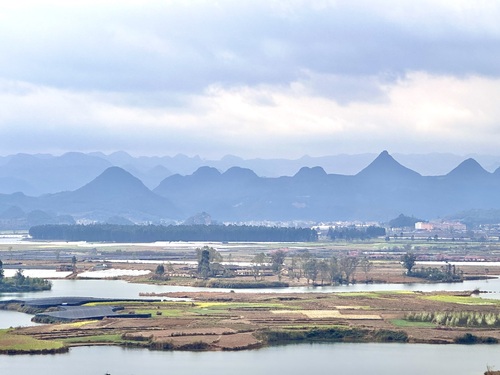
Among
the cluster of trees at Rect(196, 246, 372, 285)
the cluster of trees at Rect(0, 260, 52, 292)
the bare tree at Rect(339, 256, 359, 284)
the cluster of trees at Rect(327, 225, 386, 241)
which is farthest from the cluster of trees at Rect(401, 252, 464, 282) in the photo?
the cluster of trees at Rect(327, 225, 386, 241)

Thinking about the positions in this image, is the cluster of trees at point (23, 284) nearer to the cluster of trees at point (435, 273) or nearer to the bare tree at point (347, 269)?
the bare tree at point (347, 269)

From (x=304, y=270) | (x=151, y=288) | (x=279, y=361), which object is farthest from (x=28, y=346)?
(x=304, y=270)

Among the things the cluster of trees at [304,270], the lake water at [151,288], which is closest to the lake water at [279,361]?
the lake water at [151,288]

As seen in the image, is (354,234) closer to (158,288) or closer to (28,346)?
(158,288)

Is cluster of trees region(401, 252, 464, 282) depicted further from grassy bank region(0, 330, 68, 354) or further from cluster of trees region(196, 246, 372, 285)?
grassy bank region(0, 330, 68, 354)

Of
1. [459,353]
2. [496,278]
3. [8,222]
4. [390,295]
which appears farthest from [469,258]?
[8,222]

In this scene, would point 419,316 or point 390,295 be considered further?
point 390,295

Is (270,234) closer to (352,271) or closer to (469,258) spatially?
(469,258)
